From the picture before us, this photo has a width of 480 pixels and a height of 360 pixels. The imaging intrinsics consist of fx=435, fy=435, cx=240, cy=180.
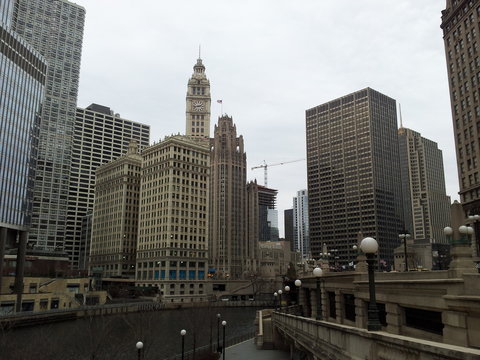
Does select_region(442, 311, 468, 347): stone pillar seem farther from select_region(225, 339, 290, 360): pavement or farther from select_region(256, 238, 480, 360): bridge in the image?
select_region(225, 339, 290, 360): pavement

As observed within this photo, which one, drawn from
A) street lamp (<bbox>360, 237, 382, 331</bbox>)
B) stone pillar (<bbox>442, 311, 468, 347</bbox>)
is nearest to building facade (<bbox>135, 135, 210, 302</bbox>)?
stone pillar (<bbox>442, 311, 468, 347</bbox>)

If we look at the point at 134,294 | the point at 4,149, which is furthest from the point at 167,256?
the point at 4,149

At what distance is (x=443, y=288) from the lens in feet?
60.7

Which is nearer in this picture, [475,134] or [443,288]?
[443,288]

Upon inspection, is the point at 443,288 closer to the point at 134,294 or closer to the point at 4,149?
the point at 4,149

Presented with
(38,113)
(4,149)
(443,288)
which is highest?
(38,113)

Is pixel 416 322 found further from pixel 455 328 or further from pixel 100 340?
pixel 100 340

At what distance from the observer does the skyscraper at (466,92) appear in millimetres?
79438

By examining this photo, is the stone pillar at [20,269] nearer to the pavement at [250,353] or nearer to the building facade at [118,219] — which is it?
the pavement at [250,353]

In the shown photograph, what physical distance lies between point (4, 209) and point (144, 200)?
2961 inches

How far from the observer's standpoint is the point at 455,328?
17109 mm

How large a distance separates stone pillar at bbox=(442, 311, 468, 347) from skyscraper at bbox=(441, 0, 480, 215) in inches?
2666

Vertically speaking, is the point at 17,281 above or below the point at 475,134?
below

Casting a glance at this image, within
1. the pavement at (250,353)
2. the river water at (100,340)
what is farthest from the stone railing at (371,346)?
the pavement at (250,353)
